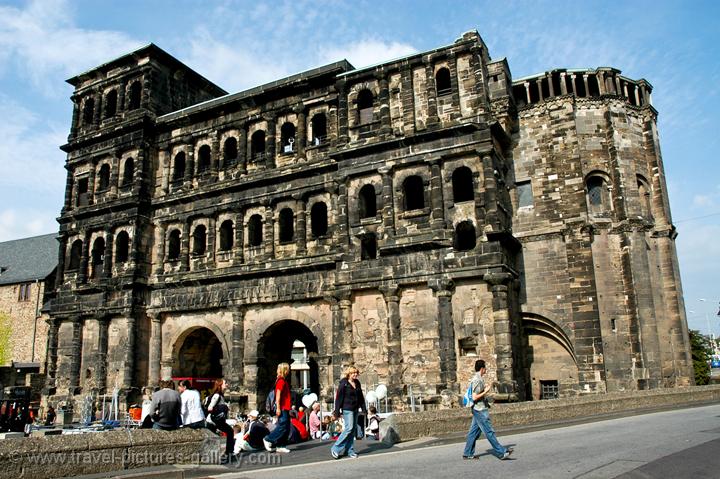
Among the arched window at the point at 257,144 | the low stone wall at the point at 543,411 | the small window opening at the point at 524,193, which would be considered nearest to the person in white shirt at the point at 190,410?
the low stone wall at the point at 543,411

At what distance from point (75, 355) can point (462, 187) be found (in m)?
20.0

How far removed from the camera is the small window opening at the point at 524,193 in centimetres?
2529

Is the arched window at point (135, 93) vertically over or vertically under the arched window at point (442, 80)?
over

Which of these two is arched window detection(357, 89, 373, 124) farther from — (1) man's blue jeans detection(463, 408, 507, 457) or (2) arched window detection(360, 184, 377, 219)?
(1) man's blue jeans detection(463, 408, 507, 457)

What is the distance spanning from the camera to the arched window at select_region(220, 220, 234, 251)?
27.9m

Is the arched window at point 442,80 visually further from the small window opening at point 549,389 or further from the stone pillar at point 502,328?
the small window opening at point 549,389

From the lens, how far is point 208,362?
1170 inches

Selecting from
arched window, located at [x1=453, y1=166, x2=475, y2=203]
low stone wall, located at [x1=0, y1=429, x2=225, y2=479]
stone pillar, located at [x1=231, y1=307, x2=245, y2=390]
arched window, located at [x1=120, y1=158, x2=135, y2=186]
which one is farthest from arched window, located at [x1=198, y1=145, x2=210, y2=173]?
low stone wall, located at [x1=0, y1=429, x2=225, y2=479]

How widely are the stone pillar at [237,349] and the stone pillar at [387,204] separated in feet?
25.6

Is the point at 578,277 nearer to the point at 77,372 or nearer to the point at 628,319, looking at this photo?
the point at 628,319

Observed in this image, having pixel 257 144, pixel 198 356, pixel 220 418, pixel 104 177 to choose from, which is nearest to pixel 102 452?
A: pixel 220 418

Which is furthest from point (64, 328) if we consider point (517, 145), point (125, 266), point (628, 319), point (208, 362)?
point (628, 319)

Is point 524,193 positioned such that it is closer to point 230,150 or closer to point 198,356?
point 230,150

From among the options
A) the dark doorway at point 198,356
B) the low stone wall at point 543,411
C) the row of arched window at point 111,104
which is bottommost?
the low stone wall at point 543,411
